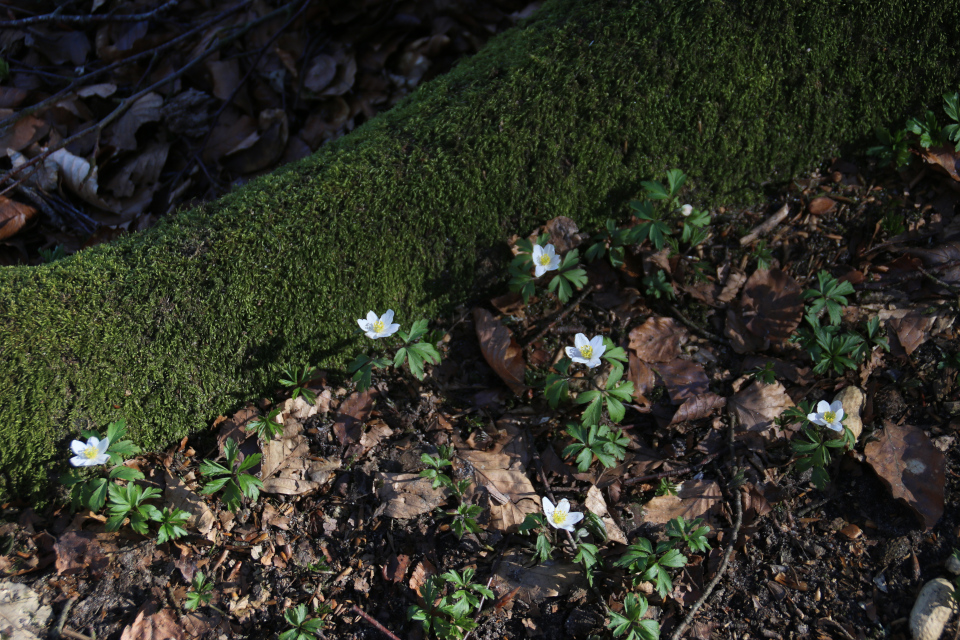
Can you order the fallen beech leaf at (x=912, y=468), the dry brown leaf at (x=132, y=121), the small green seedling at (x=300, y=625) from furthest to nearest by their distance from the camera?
the dry brown leaf at (x=132, y=121) → the fallen beech leaf at (x=912, y=468) → the small green seedling at (x=300, y=625)

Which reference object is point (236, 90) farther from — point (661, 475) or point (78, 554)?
point (661, 475)

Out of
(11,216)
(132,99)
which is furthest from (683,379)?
(11,216)

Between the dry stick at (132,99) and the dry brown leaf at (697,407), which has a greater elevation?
the dry stick at (132,99)

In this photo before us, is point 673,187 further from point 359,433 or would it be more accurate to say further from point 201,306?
point 201,306

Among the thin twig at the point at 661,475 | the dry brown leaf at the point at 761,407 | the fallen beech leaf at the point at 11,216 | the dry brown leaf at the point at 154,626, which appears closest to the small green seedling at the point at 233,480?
the dry brown leaf at the point at 154,626

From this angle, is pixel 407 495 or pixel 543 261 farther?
pixel 543 261

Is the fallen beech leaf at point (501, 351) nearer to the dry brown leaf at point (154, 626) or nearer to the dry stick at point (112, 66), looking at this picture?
the dry brown leaf at point (154, 626)
